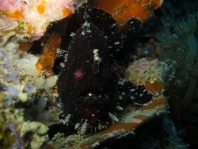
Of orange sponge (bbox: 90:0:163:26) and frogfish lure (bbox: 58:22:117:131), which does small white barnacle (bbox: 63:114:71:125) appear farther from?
orange sponge (bbox: 90:0:163:26)

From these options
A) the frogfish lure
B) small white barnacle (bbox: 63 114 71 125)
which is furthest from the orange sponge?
small white barnacle (bbox: 63 114 71 125)

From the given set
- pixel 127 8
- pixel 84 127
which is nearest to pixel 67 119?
pixel 84 127

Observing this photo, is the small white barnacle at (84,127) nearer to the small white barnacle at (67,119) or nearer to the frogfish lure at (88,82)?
the frogfish lure at (88,82)

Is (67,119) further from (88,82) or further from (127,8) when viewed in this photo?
(127,8)

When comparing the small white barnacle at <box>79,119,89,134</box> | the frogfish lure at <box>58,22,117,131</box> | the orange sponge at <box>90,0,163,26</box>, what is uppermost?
the orange sponge at <box>90,0,163,26</box>

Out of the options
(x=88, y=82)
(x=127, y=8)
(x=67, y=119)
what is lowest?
(x=67, y=119)

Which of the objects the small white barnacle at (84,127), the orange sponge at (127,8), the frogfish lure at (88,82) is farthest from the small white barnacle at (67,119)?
the orange sponge at (127,8)
